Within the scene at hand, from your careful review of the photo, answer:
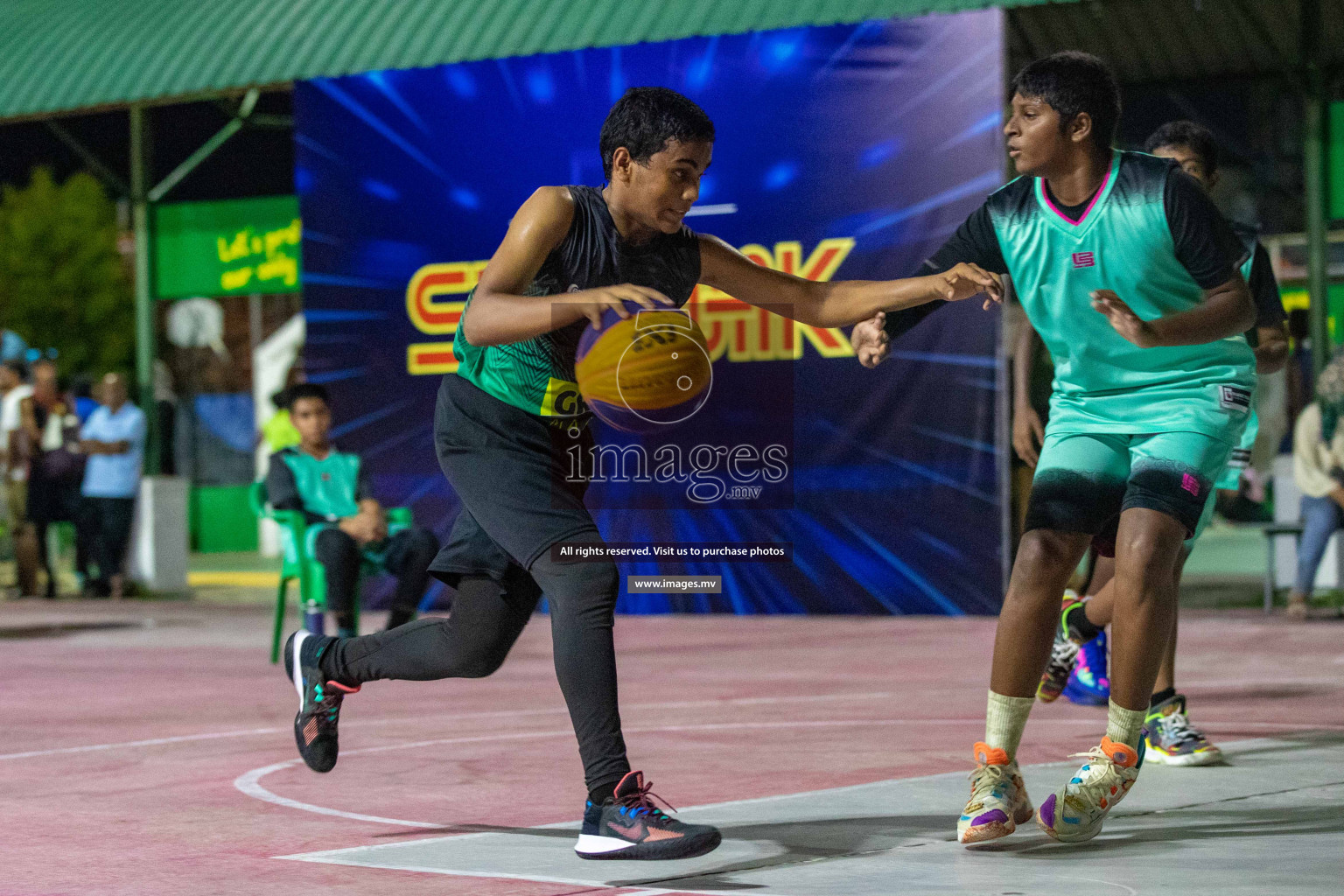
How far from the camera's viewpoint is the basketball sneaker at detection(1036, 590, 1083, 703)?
265 inches

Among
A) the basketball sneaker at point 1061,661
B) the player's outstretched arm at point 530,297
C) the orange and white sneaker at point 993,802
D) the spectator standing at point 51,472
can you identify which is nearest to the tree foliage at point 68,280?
the spectator standing at point 51,472

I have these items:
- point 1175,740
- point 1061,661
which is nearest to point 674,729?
point 1061,661

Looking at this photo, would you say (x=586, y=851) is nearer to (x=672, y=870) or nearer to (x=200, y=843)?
(x=672, y=870)

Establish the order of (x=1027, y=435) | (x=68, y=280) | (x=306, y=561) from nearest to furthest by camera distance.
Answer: (x=1027, y=435), (x=306, y=561), (x=68, y=280)

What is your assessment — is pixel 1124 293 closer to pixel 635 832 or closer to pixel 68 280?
pixel 635 832

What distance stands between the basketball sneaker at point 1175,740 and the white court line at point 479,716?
7.30 feet

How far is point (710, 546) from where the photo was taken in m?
4.75

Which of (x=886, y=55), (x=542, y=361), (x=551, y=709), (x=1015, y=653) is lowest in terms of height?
(x=551, y=709)

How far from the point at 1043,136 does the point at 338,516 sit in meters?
5.74

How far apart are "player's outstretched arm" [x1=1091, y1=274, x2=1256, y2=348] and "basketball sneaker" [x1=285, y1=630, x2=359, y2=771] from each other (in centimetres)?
227

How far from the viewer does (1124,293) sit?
4.84 m

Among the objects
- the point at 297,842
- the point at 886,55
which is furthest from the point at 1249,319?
the point at 886,55

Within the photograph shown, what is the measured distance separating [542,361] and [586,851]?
1.18m

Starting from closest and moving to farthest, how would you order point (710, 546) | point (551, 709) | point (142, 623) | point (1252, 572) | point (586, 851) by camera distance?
1. point (586, 851)
2. point (710, 546)
3. point (551, 709)
4. point (142, 623)
5. point (1252, 572)
